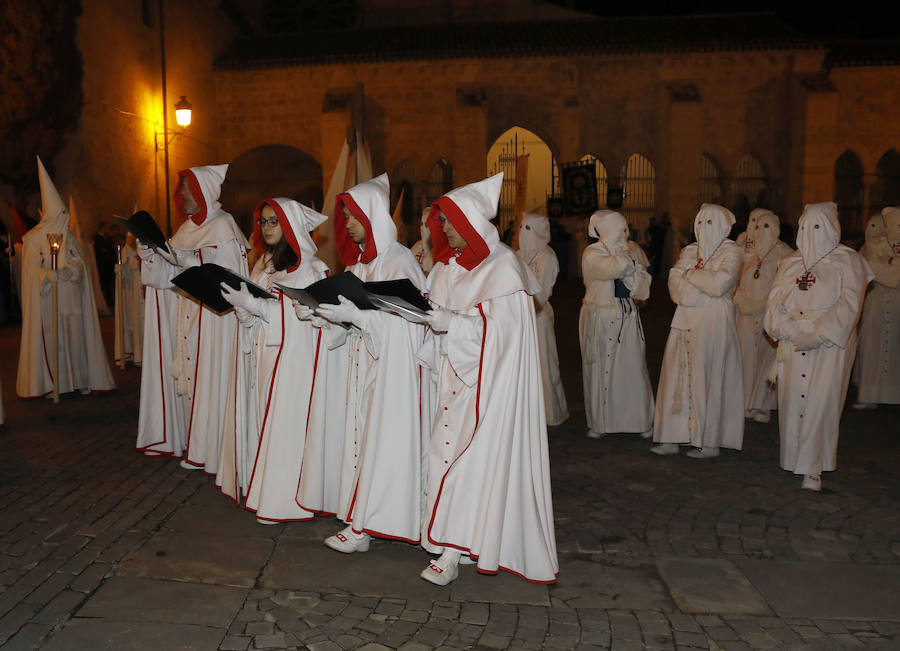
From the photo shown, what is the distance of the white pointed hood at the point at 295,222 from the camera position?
16.7 ft

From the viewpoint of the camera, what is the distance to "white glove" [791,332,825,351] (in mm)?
5949

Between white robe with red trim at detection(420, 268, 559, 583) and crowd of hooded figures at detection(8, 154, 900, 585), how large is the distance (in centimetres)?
1

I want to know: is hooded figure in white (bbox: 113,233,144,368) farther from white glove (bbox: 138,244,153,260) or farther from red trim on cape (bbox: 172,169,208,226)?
white glove (bbox: 138,244,153,260)

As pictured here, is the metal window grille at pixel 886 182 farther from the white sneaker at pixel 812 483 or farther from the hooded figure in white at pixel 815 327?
the white sneaker at pixel 812 483

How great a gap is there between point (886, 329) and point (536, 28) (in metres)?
21.4

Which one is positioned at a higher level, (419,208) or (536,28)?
(536,28)

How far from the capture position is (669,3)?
44.9 m

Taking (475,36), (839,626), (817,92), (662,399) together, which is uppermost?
(475,36)

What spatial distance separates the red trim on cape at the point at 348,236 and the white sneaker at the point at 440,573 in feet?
5.82

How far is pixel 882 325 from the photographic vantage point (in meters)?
9.16

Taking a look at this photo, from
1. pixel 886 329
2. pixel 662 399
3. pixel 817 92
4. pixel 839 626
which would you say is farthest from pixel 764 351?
pixel 817 92

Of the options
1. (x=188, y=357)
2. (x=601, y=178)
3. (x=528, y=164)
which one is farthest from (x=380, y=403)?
(x=601, y=178)

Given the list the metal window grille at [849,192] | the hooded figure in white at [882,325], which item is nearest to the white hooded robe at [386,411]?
the hooded figure in white at [882,325]

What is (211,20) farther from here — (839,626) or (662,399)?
(839,626)
